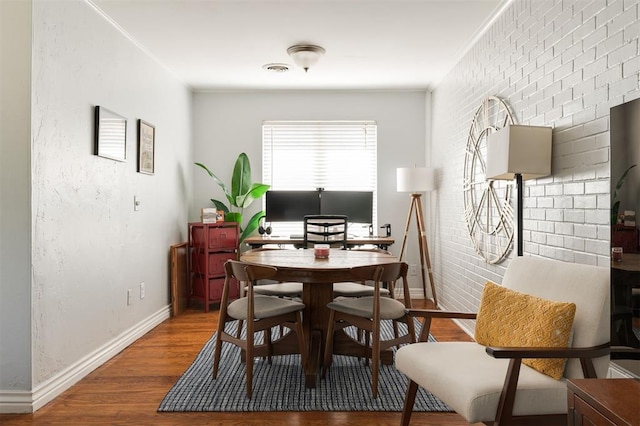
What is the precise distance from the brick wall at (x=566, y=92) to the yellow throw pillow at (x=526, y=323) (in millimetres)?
502

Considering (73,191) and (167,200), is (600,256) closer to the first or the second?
(73,191)

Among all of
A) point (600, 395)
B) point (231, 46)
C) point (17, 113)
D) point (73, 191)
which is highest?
point (231, 46)

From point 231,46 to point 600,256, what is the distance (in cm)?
330

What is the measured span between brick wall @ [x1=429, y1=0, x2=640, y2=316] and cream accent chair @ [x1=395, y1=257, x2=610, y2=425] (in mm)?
348

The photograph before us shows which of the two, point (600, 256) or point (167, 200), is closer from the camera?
point (600, 256)

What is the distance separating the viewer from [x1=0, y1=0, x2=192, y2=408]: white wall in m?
2.66

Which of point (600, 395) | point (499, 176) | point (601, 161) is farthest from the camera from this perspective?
point (499, 176)

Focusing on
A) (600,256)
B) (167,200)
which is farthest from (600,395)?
(167,200)

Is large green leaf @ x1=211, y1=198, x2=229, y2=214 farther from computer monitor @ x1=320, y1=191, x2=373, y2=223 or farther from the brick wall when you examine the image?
the brick wall

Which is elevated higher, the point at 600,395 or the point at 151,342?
the point at 600,395

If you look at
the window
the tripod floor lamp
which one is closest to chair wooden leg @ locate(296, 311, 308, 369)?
the tripod floor lamp

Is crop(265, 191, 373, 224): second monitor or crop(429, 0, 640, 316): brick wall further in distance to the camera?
crop(265, 191, 373, 224): second monitor

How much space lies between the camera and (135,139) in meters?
4.09

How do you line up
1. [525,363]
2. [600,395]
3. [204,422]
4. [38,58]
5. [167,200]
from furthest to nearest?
[167,200] < [38,58] < [204,422] < [525,363] < [600,395]
